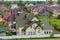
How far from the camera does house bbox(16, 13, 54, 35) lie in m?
2.22

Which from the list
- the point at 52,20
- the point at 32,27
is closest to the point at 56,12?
the point at 52,20

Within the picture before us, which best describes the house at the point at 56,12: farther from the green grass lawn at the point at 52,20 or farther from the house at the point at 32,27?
the house at the point at 32,27

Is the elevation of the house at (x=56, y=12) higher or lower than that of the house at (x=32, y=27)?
higher

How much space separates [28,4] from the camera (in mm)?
2676

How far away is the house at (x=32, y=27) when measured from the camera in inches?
87.5

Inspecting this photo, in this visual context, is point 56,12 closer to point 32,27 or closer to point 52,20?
point 52,20

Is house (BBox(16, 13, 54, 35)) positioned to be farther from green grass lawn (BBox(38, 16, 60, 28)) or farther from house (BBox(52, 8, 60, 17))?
house (BBox(52, 8, 60, 17))

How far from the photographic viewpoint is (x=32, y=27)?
7.27ft

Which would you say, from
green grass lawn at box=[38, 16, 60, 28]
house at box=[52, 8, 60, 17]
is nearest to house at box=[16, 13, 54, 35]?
green grass lawn at box=[38, 16, 60, 28]

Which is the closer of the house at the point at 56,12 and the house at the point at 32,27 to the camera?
the house at the point at 32,27

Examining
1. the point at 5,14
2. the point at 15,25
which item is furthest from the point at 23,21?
the point at 5,14

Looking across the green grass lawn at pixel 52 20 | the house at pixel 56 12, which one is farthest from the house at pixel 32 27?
the house at pixel 56 12

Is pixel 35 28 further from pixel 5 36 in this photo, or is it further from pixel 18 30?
pixel 5 36

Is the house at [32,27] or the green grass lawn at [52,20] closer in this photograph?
the house at [32,27]
